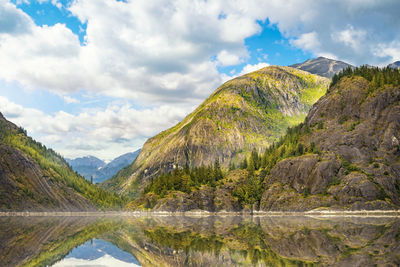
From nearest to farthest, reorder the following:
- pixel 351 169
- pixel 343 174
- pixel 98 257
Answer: pixel 98 257, pixel 343 174, pixel 351 169

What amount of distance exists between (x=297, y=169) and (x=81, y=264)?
166770mm

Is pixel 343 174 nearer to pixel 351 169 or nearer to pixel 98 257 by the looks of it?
pixel 351 169

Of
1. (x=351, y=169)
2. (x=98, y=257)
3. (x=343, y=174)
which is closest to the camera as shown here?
(x=98, y=257)

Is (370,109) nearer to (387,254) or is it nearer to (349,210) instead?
(349,210)

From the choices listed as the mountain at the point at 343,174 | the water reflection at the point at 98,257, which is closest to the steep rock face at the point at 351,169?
the mountain at the point at 343,174

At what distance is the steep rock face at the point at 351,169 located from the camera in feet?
525

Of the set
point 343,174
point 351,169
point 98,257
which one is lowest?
point 98,257

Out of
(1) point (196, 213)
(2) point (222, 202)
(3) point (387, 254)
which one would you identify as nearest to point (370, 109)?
(2) point (222, 202)

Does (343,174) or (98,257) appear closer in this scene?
(98,257)

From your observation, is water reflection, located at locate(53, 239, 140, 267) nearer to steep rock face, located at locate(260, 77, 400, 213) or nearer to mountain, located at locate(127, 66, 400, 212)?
mountain, located at locate(127, 66, 400, 212)

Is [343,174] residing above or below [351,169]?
below

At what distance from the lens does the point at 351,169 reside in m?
173

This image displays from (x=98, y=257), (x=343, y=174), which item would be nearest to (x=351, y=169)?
(x=343, y=174)

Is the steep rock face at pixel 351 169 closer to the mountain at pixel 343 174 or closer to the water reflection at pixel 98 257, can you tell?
the mountain at pixel 343 174
